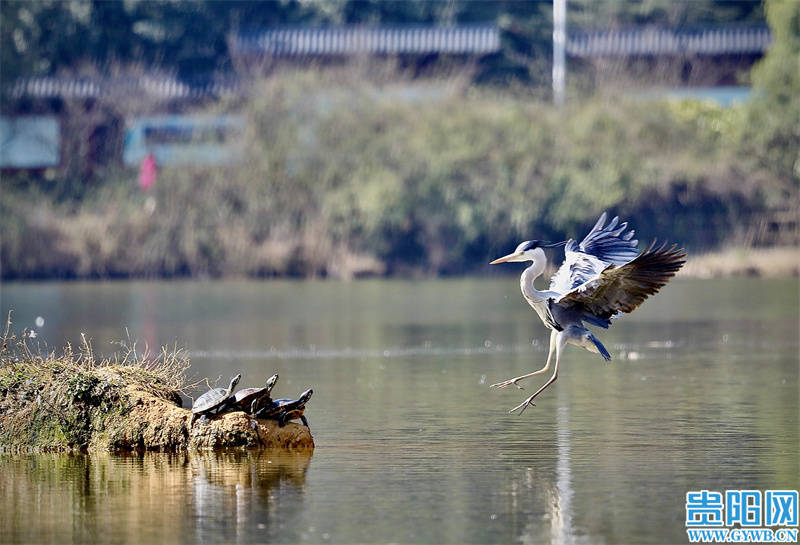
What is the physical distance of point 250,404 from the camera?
14.0 m

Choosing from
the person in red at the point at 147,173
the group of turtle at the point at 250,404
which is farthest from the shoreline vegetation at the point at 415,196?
the group of turtle at the point at 250,404

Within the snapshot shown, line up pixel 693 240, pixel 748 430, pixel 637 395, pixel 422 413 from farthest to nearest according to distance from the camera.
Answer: pixel 693 240 < pixel 637 395 < pixel 422 413 < pixel 748 430

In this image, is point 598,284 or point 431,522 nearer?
point 431,522

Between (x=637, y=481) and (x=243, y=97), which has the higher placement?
(x=243, y=97)

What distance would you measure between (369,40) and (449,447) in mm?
36353

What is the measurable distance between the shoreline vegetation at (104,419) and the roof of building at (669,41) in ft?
123

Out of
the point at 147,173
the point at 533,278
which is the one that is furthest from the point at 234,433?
the point at 147,173

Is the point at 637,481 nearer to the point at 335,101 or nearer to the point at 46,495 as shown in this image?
the point at 46,495

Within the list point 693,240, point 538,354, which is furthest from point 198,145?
point 538,354

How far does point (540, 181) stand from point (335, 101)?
671 centimetres

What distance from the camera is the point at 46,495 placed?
39.8 ft

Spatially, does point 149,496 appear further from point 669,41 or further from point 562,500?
point 669,41

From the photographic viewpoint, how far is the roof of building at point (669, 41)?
49.1m

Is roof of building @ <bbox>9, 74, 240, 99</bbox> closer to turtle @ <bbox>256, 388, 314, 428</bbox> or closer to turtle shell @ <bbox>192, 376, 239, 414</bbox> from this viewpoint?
turtle @ <bbox>256, 388, 314, 428</bbox>
